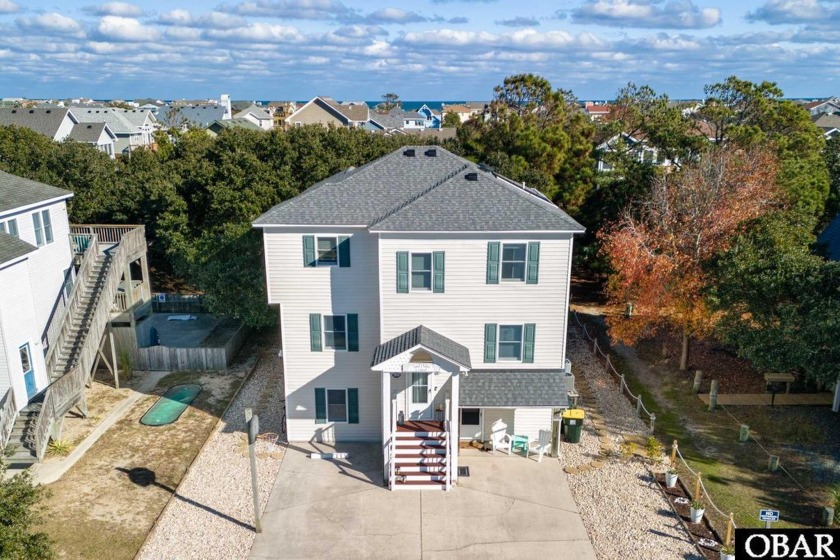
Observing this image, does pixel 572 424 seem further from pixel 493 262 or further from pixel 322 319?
Result: pixel 322 319

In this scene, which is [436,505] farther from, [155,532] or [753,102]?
[753,102]

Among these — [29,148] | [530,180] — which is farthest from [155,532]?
[29,148]

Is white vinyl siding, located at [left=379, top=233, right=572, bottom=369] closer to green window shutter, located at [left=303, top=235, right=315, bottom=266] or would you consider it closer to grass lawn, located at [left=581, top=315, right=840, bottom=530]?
green window shutter, located at [left=303, top=235, right=315, bottom=266]

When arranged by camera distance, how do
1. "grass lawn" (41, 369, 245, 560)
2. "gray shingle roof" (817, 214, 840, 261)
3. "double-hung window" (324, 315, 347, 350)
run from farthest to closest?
"gray shingle roof" (817, 214, 840, 261) < "double-hung window" (324, 315, 347, 350) < "grass lawn" (41, 369, 245, 560)

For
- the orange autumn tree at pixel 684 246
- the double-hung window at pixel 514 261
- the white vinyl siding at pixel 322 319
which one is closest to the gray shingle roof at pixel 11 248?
the white vinyl siding at pixel 322 319

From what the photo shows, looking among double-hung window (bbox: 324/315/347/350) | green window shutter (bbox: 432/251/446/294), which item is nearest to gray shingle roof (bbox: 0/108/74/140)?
double-hung window (bbox: 324/315/347/350)

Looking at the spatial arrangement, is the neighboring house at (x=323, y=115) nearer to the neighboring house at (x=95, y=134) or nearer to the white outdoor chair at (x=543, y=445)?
the neighboring house at (x=95, y=134)

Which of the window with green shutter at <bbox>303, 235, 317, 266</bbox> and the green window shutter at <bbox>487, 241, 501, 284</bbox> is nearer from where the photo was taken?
the green window shutter at <bbox>487, 241, 501, 284</bbox>

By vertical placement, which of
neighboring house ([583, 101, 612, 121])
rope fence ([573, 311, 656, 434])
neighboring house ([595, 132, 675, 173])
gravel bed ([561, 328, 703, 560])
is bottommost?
gravel bed ([561, 328, 703, 560])
